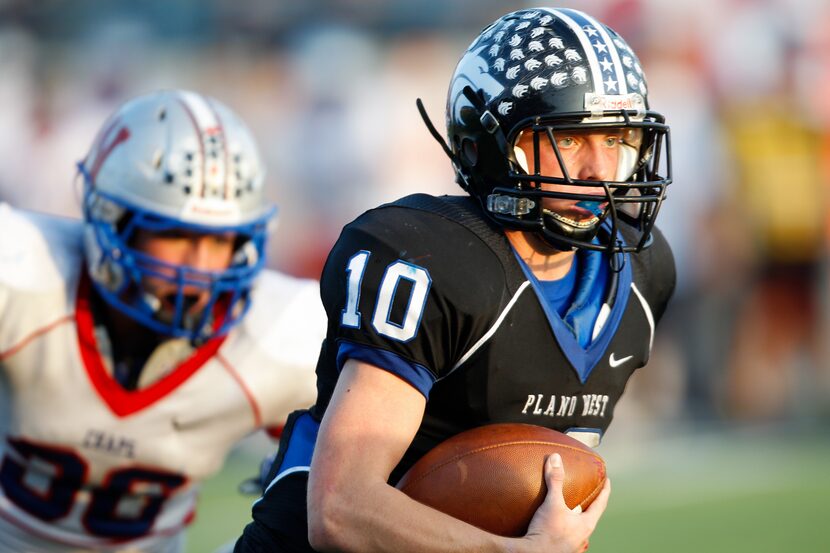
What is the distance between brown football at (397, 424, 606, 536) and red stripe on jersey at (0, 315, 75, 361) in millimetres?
1530

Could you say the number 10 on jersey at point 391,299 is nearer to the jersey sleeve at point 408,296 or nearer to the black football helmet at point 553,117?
the jersey sleeve at point 408,296

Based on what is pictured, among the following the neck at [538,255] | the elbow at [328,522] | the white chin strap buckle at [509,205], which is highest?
the white chin strap buckle at [509,205]

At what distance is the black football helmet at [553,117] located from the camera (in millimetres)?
2367

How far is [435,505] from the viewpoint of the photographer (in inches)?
84.7

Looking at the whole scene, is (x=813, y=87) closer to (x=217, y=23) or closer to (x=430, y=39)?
(x=430, y=39)

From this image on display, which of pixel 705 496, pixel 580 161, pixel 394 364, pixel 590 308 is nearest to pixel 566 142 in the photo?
pixel 580 161

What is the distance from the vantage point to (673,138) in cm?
758

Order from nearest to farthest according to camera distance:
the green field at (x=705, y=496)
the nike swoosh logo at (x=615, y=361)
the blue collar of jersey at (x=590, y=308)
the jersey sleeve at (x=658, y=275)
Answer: the blue collar of jersey at (x=590, y=308), the nike swoosh logo at (x=615, y=361), the jersey sleeve at (x=658, y=275), the green field at (x=705, y=496)

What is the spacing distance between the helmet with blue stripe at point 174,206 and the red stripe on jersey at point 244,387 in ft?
0.26

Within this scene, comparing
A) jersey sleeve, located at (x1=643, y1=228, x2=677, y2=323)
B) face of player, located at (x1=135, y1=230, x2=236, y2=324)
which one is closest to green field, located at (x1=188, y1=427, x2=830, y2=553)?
face of player, located at (x1=135, y1=230, x2=236, y2=324)

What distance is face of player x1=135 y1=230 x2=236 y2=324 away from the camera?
3.46m

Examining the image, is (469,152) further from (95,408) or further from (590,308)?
(95,408)

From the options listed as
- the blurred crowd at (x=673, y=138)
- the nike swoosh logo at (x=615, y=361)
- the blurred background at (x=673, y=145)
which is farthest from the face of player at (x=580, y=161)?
the blurred crowd at (x=673, y=138)

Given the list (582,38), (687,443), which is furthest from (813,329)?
(582,38)
